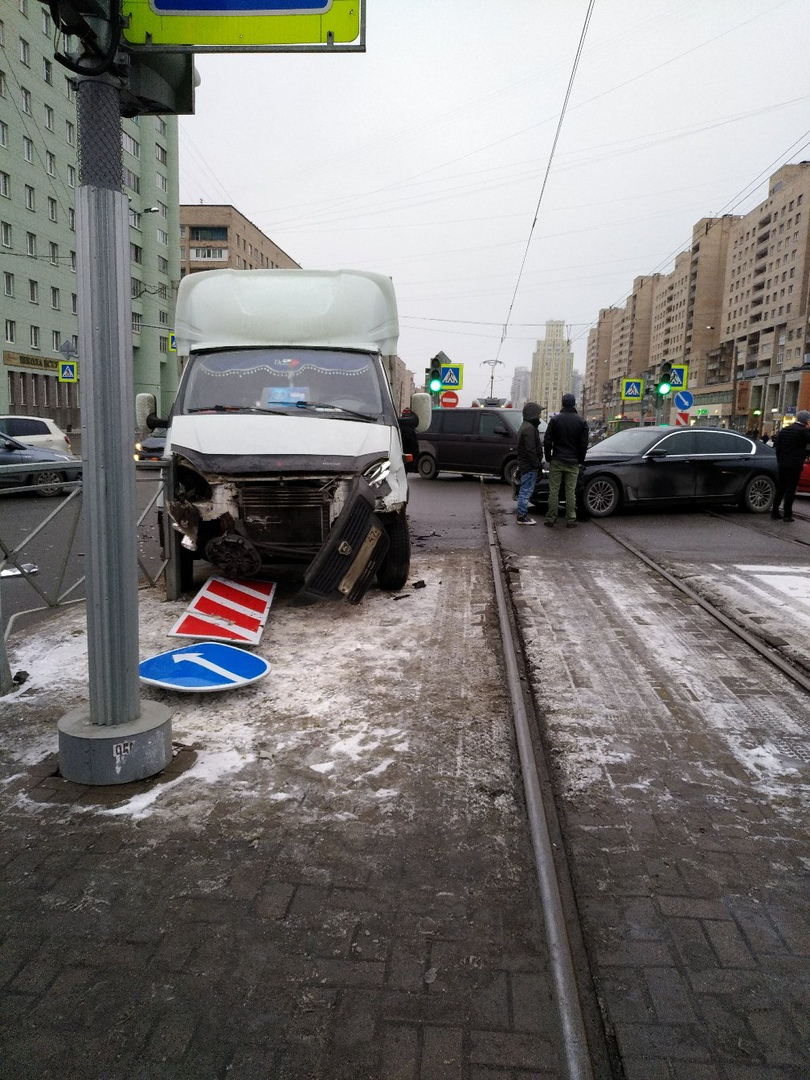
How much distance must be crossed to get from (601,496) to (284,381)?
24.3 feet

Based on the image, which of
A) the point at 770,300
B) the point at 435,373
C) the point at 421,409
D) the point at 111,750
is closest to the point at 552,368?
the point at 770,300

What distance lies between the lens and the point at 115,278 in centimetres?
330

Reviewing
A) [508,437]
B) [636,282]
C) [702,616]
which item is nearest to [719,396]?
[636,282]

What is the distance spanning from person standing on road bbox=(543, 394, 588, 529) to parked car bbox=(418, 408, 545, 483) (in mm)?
6694

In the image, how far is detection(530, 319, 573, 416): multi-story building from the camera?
6211 inches

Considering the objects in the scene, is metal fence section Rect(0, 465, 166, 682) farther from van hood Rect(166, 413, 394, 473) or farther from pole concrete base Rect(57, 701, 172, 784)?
pole concrete base Rect(57, 701, 172, 784)

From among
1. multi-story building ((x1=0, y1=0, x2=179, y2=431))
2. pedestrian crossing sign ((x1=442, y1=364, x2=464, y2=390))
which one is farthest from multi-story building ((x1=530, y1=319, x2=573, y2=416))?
pedestrian crossing sign ((x1=442, y1=364, x2=464, y2=390))

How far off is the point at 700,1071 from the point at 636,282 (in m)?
201

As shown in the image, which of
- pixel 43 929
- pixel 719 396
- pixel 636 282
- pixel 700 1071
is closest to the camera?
pixel 700 1071

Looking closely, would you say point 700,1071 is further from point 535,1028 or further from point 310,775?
point 310,775

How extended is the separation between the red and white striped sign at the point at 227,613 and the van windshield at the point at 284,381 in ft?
5.43

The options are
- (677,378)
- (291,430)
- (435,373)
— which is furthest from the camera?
(435,373)

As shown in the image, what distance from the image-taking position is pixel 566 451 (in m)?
11.6

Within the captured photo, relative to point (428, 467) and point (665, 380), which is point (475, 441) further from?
point (665, 380)
